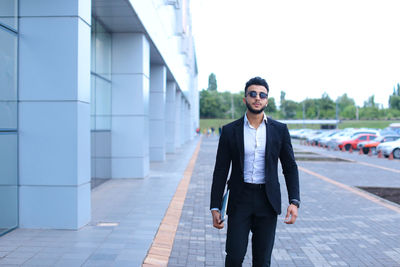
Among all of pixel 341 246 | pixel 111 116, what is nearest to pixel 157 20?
pixel 111 116

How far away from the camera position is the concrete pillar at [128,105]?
1096 cm

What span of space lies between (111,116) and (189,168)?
13.7 feet

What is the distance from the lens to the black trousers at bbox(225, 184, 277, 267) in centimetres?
297

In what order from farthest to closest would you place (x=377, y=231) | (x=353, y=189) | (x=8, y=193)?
(x=353, y=189) < (x=377, y=231) < (x=8, y=193)

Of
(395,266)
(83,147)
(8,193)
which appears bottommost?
(395,266)

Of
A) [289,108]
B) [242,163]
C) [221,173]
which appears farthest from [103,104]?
[289,108]

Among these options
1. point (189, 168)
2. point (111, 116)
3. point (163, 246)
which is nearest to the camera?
point (163, 246)

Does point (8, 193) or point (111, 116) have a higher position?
point (111, 116)

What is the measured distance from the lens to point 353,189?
1016cm

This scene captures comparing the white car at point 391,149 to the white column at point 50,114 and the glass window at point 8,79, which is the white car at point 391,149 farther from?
the glass window at point 8,79

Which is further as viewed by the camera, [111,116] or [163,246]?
[111,116]

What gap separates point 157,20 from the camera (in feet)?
43.1

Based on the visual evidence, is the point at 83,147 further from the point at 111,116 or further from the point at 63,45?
the point at 111,116

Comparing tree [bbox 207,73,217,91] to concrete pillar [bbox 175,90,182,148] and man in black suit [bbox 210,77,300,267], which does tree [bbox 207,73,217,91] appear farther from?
man in black suit [bbox 210,77,300,267]
